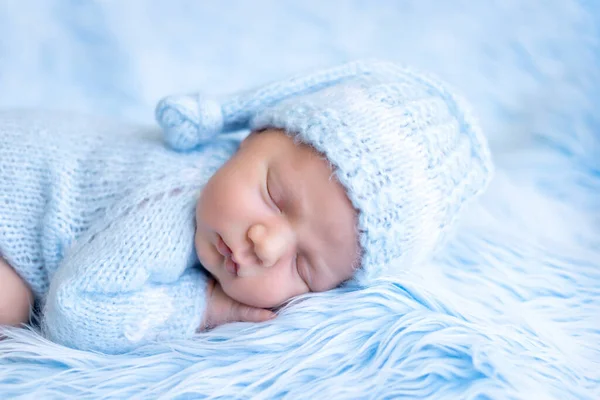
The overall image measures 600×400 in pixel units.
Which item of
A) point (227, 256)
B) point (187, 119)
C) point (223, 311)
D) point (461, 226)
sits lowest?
point (223, 311)

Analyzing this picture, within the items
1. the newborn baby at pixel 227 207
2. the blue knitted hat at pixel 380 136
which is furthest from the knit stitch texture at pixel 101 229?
the blue knitted hat at pixel 380 136

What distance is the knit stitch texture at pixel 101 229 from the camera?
1189mm

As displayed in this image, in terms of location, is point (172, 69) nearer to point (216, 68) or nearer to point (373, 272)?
point (216, 68)

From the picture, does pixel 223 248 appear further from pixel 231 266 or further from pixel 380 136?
pixel 380 136

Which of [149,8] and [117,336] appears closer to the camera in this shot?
[117,336]

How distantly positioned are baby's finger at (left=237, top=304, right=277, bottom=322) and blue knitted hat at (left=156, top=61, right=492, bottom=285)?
0.59 feet

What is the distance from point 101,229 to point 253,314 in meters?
0.33

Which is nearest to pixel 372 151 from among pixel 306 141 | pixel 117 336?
pixel 306 141

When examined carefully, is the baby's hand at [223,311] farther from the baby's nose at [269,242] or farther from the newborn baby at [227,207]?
the baby's nose at [269,242]

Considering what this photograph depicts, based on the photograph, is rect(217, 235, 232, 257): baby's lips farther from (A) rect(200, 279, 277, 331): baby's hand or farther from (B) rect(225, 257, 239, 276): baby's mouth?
(A) rect(200, 279, 277, 331): baby's hand

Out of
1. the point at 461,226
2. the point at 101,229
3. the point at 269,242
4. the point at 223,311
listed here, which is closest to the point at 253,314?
the point at 223,311

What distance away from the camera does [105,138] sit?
1.41 meters

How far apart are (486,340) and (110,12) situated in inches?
57.8

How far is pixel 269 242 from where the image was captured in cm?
116
